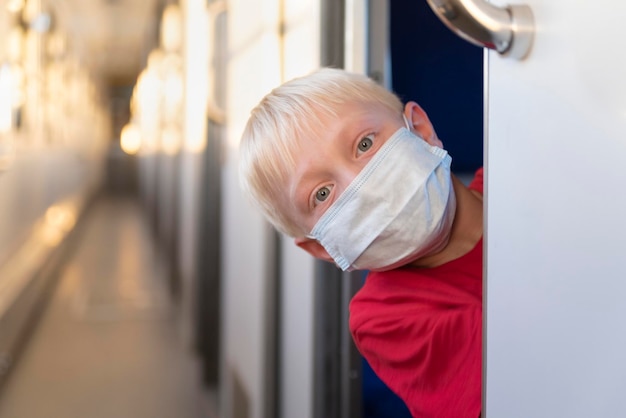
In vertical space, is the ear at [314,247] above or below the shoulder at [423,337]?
above

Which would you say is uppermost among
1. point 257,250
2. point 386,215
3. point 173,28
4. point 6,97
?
point 173,28

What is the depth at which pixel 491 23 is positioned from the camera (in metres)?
0.54

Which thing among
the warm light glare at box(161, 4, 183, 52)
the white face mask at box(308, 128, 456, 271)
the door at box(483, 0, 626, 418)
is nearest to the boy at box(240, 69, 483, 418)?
the white face mask at box(308, 128, 456, 271)

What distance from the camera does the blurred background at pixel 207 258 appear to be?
1.49 m

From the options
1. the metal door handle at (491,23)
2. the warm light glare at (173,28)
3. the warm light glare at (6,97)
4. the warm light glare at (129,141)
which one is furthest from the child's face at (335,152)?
the warm light glare at (129,141)

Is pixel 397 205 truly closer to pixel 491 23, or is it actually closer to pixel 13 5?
pixel 491 23

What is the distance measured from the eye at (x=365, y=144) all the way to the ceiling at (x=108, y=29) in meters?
5.45

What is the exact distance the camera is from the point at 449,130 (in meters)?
2.05

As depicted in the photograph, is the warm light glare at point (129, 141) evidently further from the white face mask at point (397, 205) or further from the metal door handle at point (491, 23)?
the metal door handle at point (491, 23)

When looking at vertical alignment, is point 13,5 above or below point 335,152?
above

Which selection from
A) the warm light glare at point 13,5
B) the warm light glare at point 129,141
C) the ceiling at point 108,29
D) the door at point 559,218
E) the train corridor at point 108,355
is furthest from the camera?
the warm light glare at point 129,141

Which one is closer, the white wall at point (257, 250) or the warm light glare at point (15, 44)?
the white wall at point (257, 250)

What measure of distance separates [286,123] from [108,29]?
11.5 metres

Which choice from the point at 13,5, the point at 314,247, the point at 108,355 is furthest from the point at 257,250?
the point at 13,5
